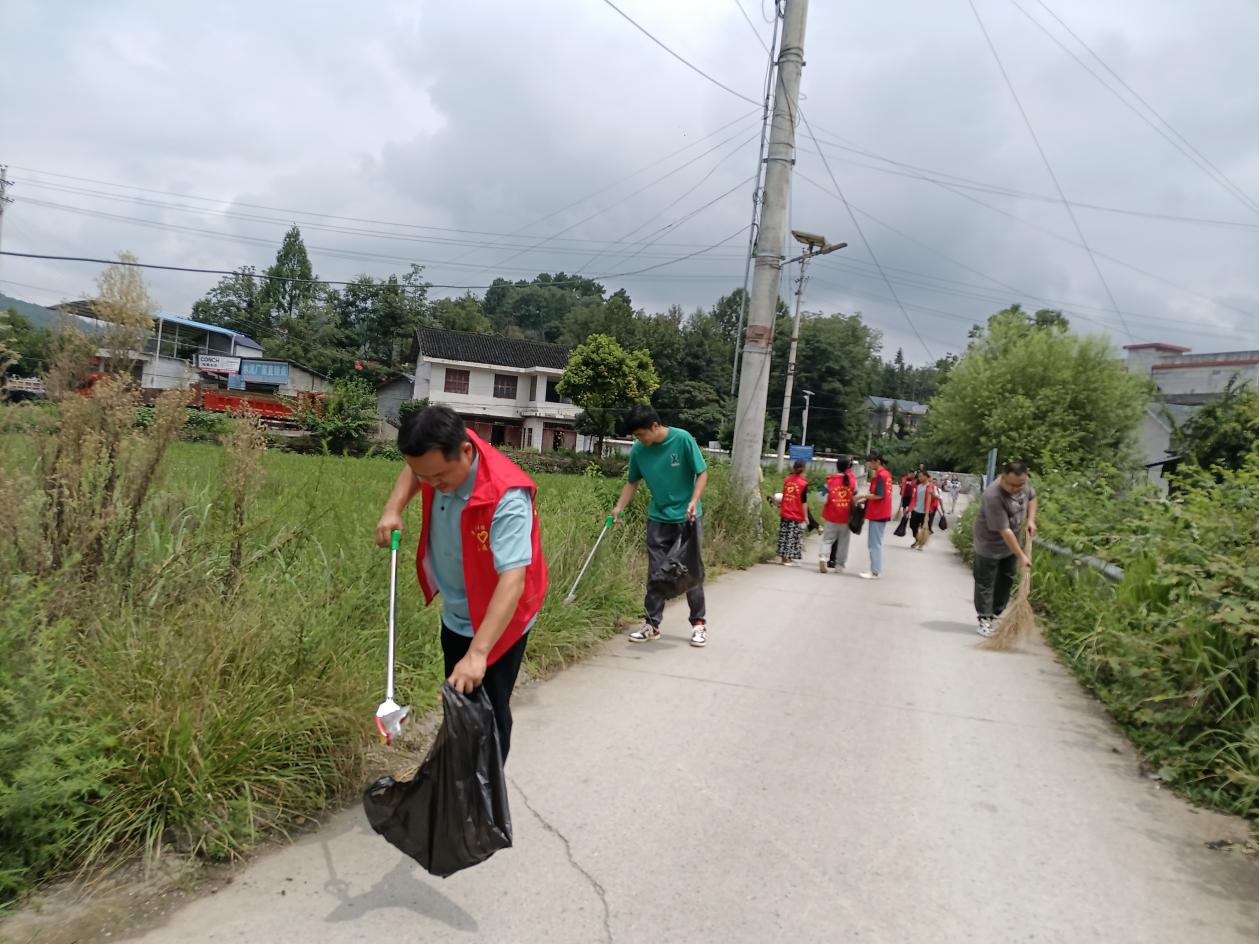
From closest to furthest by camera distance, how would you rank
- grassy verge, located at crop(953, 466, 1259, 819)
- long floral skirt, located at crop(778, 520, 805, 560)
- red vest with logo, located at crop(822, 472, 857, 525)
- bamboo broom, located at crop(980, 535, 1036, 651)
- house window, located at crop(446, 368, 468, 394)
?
grassy verge, located at crop(953, 466, 1259, 819) < bamboo broom, located at crop(980, 535, 1036, 651) < red vest with logo, located at crop(822, 472, 857, 525) < long floral skirt, located at crop(778, 520, 805, 560) < house window, located at crop(446, 368, 468, 394)

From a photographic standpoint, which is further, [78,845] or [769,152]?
[769,152]

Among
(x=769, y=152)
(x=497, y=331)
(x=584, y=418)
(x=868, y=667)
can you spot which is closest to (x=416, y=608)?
(x=868, y=667)

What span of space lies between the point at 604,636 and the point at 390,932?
13.2 feet

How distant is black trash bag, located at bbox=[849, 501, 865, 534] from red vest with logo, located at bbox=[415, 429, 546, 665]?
375 inches

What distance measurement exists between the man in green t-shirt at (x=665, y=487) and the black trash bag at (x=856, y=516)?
590cm

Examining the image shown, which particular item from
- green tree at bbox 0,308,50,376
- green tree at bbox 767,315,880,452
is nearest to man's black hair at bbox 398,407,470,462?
green tree at bbox 0,308,50,376

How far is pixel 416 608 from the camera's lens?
4.82 m

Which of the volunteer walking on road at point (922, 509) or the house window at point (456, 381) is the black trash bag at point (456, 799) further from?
the house window at point (456, 381)

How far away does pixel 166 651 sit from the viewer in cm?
324

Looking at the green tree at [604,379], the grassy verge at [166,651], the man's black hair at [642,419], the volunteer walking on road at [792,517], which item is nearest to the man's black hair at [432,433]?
the grassy verge at [166,651]

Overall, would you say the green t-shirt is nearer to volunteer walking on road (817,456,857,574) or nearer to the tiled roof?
volunteer walking on road (817,456,857,574)

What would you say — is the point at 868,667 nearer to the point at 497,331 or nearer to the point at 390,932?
the point at 390,932

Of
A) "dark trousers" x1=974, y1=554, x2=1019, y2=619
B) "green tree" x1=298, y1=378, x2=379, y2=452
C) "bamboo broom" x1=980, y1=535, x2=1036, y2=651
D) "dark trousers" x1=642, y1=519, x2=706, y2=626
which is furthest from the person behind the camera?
"green tree" x1=298, y1=378, x2=379, y2=452

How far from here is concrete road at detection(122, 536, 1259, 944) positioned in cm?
277
